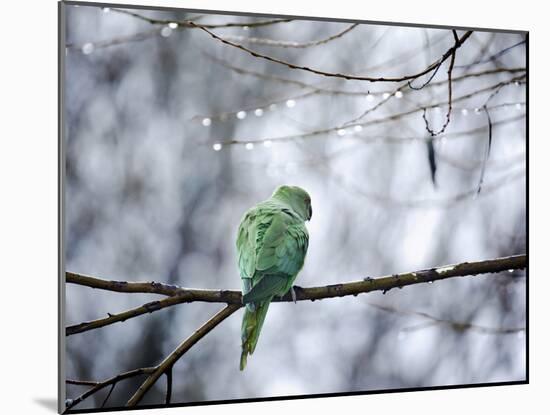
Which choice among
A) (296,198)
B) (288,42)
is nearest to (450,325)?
(296,198)

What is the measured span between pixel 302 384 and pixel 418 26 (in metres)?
1.44

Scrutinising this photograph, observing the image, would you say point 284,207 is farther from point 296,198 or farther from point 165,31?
point 165,31

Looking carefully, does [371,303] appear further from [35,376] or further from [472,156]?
[35,376]

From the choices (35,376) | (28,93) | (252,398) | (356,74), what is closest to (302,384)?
(252,398)

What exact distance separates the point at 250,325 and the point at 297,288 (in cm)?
22

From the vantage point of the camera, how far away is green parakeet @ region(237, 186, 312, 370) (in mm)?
3053

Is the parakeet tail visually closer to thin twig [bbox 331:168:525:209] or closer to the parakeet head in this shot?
the parakeet head

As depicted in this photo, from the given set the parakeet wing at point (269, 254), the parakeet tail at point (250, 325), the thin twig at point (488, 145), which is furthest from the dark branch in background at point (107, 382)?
the thin twig at point (488, 145)

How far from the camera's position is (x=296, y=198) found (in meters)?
3.15

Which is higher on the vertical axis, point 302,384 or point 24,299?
point 24,299

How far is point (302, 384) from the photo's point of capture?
320cm

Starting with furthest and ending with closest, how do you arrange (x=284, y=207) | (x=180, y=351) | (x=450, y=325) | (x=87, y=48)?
(x=450, y=325), (x=284, y=207), (x=180, y=351), (x=87, y=48)

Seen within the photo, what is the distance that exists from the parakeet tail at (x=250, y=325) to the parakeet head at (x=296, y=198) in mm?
344

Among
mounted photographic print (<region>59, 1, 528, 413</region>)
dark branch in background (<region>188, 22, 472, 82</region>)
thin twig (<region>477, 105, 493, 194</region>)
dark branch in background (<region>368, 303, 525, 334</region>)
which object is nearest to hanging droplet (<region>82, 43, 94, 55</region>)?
mounted photographic print (<region>59, 1, 528, 413</region>)
